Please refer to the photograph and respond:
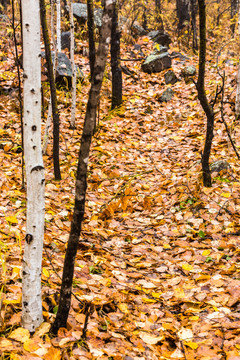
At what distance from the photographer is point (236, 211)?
3.78m

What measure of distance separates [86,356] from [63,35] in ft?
29.9

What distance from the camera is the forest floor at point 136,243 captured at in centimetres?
200

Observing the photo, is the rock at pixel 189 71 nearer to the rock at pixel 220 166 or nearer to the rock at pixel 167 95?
the rock at pixel 167 95

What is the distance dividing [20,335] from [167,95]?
7103 millimetres

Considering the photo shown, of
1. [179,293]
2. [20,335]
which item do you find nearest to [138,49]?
[179,293]

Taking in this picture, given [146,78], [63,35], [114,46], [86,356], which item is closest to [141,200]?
[86,356]

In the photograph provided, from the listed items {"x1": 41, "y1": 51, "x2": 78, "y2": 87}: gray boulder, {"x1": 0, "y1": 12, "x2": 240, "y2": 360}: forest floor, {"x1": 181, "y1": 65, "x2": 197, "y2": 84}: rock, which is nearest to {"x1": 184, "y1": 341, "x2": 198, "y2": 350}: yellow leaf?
{"x1": 0, "y1": 12, "x2": 240, "y2": 360}: forest floor

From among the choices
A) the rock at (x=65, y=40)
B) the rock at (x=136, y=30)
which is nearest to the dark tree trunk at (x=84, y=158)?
the rock at (x=65, y=40)

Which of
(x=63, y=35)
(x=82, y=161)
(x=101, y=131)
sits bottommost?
(x=101, y=131)

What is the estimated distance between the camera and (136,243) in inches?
138

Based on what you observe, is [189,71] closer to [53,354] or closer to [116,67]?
[116,67]

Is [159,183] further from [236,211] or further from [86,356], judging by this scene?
[86,356]

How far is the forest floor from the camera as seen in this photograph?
1996 mm

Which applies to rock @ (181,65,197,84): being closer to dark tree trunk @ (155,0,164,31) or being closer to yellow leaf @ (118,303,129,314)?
dark tree trunk @ (155,0,164,31)
